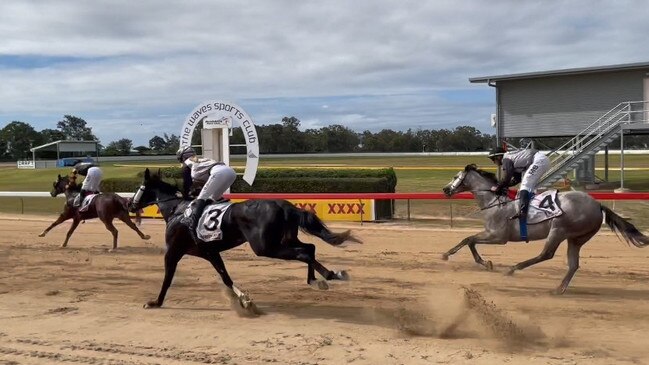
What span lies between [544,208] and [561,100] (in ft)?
72.0

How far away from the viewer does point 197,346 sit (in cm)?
574

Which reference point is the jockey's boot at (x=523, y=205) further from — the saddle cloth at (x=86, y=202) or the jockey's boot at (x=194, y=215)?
the saddle cloth at (x=86, y=202)

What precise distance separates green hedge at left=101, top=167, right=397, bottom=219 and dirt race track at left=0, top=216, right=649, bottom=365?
695 centimetres

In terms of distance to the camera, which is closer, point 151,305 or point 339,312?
point 339,312

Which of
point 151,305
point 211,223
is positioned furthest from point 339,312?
point 151,305

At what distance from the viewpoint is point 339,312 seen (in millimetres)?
7129

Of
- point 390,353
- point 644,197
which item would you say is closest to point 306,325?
point 390,353

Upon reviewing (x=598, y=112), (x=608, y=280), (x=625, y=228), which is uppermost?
(x=598, y=112)

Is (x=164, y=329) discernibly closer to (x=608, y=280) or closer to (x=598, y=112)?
(x=608, y=280)

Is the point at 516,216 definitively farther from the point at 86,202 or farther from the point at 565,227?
the point at 86,202

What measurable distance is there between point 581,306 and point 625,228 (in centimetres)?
171

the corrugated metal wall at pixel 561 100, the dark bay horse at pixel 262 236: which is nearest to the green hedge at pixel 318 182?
the dark bay horse at pixel 262 236

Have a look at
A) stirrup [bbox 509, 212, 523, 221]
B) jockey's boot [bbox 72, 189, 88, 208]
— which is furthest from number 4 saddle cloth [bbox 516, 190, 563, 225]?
jockey's boot [bbox 72, 189, 88, 208]

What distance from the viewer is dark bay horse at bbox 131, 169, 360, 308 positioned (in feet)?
22.2
